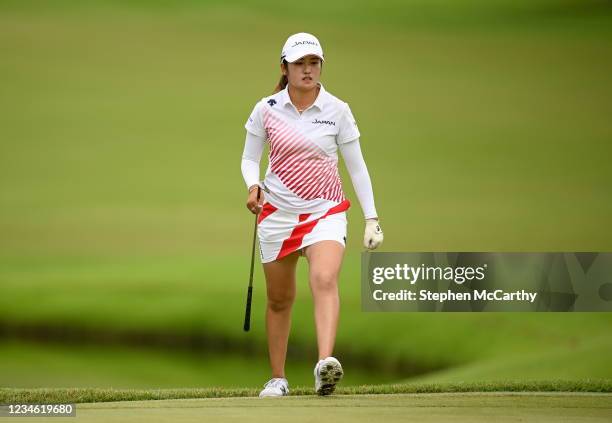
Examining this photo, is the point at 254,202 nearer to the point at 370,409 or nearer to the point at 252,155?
the point at 252,155

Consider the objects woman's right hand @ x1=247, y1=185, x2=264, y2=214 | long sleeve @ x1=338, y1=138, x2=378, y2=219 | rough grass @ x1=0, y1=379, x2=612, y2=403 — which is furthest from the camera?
rough grass @ x1=0, y1=379, x2=612, y2=403

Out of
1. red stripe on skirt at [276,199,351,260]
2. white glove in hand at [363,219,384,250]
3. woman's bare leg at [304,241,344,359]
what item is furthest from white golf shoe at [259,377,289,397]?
white glove in hand at [363,219,384,250]

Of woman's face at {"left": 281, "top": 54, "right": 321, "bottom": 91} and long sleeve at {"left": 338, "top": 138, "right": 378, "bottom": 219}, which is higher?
woman's face at {"left": 281, "top": 54, "right": 321, "bottom": 91}

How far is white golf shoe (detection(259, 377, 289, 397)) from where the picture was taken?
5.61 meters

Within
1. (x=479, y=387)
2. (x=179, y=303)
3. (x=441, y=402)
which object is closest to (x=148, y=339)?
(x=179, y=303)

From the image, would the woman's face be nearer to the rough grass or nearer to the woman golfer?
the woman golfer

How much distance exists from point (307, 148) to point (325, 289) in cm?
58

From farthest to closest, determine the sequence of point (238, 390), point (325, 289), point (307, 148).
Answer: point (238, 390) → point (307, 148) → point (325, 289)

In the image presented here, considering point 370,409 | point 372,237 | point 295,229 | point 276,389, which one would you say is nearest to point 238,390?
point 276,389

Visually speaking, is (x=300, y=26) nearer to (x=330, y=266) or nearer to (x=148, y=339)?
(x=148, y=339)

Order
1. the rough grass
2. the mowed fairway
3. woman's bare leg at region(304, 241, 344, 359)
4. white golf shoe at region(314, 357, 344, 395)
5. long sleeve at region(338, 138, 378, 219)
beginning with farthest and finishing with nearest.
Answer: the rough grass
long sleeve at region(338, 138, 378, 219)
woman's bare leg at region(304, 241, 344, 359)
white golf shoe at region(314, 357, 344, 395)
the mowed fairway

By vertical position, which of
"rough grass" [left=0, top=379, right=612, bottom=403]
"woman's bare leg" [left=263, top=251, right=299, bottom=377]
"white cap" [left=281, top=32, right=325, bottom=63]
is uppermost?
"white cap" [left=281, top=32, right=325, bottom=63]

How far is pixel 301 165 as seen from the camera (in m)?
5.43

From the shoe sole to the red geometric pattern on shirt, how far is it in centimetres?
73
